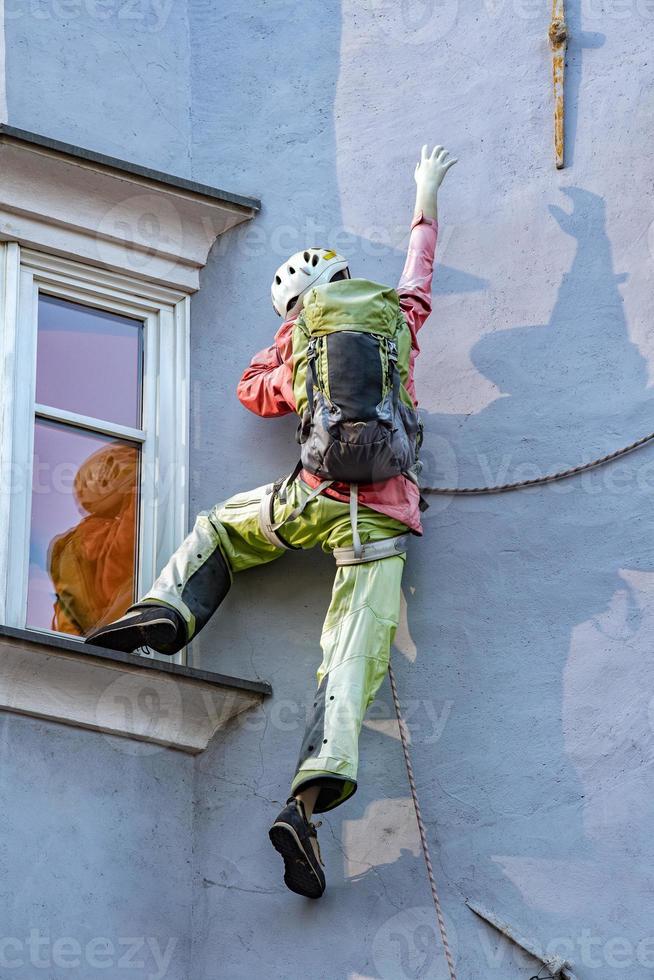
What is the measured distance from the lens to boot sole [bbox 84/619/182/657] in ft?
20.1

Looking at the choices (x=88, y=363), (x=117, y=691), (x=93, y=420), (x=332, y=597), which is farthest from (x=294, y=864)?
(x=88, y=363)

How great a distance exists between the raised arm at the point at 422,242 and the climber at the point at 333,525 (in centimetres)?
2

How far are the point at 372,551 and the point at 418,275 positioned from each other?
102 centimetres

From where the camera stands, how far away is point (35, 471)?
21.6ft

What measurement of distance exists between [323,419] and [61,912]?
1.68 m

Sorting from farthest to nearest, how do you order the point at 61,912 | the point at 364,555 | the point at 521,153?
the point at 521,153, the point at 364,555, the point at 61,912

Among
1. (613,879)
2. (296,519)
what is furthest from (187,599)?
(613,879)

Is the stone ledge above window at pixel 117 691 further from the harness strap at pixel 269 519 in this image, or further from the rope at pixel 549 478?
the rope at pixel 549 478

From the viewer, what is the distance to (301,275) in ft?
21.6

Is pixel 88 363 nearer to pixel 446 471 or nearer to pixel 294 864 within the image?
pixel 446 471

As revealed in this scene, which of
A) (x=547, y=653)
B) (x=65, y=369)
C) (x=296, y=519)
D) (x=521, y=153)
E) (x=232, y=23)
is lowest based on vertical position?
(x=547, y=653)

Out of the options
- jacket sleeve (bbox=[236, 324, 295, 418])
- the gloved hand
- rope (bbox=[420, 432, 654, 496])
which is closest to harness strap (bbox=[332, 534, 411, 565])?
rope (bbox=[420, 432, 654, 496])

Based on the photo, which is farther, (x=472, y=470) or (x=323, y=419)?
(x=472, y=470)

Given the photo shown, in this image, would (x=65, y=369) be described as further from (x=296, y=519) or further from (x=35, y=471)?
(x=296, y=519)
